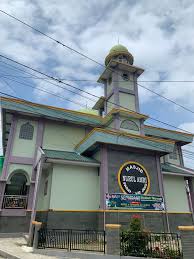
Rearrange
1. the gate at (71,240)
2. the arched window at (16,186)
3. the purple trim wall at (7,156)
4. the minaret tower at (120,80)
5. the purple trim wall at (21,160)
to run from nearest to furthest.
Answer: the gate at (71,240) → the purple trim wall at (7,156) → the purple trim wall at (21,160) → the arched window at (16,186) → the minaret tower at (120,80)

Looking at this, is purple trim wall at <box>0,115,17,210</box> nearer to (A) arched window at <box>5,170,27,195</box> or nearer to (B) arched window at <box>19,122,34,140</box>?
(B) arched window at <box>19,122,34,140</box>

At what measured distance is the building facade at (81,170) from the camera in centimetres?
1474

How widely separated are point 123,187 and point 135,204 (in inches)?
58.0

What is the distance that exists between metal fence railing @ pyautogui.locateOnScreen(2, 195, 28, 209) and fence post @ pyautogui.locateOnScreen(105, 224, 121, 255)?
925 cm

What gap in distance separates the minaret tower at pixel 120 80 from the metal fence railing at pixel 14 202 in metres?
12.4

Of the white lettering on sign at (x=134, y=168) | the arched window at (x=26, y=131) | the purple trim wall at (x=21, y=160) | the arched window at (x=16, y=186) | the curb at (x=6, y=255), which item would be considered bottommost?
the curb at (x=6, y=255)

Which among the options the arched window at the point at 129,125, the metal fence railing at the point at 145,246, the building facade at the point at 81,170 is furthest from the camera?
the arched window at the point at 129,125

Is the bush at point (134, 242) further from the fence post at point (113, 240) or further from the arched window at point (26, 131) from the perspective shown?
the arched window at point (26, 131)

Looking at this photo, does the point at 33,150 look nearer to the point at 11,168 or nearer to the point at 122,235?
the point at 11,168

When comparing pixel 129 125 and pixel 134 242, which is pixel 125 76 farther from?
pixel 134 242

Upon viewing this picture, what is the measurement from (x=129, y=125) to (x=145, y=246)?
41.9ft

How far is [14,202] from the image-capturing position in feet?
53.4

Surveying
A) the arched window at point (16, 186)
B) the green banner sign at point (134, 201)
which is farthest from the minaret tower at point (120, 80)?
the arched window at point (16, 186)

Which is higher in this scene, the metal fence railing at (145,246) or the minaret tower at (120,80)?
the minaret tower at (120,80)
